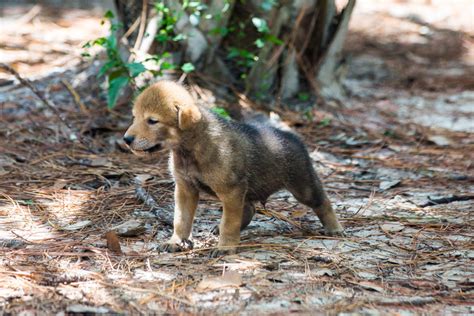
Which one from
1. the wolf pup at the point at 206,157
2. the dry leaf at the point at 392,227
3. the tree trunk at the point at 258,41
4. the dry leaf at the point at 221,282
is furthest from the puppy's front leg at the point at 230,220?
the tree trunk at the point at 258,41

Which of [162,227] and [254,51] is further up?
[254,51]

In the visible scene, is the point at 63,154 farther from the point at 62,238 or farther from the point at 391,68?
the point at 391,68

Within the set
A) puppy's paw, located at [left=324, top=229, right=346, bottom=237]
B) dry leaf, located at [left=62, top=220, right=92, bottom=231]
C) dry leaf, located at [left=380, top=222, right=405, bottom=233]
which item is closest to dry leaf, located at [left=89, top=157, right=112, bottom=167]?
dry leaf, located at [left=62, top=220, right=92, bottom=231]

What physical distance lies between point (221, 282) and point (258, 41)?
433 centimetres

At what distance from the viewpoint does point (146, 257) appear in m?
4.72

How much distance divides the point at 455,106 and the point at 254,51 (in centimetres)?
324

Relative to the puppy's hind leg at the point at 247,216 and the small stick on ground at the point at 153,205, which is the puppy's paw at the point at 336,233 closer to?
the puppy's hind leg at the point at 247,216

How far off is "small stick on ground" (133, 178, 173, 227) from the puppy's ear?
0.95 m

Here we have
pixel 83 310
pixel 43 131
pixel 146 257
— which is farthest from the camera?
pixel 43 131

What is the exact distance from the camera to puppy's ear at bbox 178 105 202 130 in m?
4.89

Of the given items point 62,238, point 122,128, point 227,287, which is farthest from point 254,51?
point 227,287

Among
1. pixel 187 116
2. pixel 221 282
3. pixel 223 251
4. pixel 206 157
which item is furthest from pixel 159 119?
pixel 221 282

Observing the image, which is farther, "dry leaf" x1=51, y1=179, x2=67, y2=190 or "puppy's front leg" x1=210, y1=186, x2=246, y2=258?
"dry leaf" x1=51, y1=179, x2=67, y2=190

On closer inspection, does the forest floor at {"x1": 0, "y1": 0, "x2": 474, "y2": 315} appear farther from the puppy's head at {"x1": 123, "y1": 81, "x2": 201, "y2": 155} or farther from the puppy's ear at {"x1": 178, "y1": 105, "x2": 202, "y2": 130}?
the puppy's ear at {"x1": 178, "y1": 105, "x2": 202, "y2": 130}
